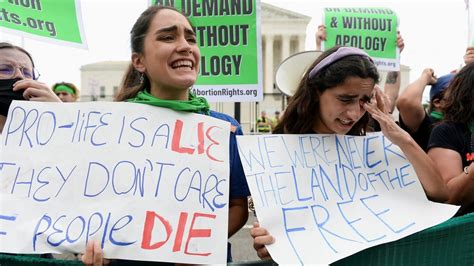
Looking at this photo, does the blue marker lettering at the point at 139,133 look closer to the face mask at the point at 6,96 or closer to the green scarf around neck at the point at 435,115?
the face mask at the point at 6,96

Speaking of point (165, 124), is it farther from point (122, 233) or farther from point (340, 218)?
point (340, 218)

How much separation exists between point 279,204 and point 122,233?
56 cm

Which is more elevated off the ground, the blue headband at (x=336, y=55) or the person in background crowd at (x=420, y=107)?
the blue headband at (x=336, y=55)

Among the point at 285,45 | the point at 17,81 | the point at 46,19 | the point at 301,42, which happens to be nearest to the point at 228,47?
the point at 46,19

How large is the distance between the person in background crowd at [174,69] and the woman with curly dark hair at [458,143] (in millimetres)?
986

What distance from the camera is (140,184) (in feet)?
5.63

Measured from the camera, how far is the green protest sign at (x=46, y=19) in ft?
10.8

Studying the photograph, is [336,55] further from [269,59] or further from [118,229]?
[269,59]

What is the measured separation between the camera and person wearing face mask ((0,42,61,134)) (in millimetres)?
1945

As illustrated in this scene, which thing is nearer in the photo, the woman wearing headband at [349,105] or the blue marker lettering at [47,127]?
the blue marker lettering at [47,127]

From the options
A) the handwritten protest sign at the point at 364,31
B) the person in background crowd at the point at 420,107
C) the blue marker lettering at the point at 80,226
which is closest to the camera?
the blue marker lettering at the point at 80,226

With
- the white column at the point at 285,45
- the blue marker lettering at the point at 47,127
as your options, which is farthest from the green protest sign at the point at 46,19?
the white column at the point at 285,45

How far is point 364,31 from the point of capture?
504 cm

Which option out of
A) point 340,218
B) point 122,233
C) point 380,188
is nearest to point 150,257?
point 122,233
